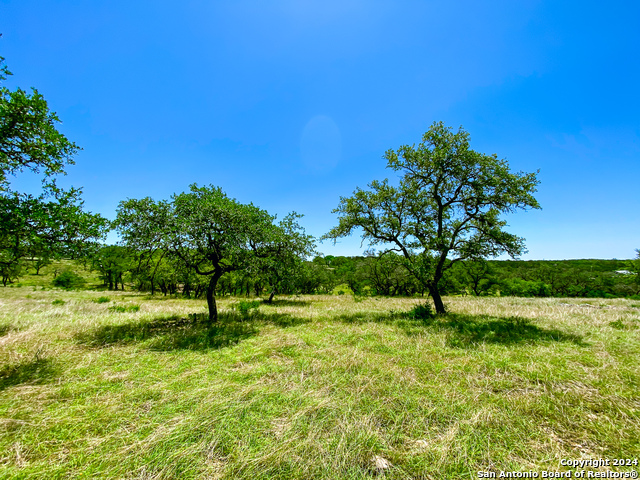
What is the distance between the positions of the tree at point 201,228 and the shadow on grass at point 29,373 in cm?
590

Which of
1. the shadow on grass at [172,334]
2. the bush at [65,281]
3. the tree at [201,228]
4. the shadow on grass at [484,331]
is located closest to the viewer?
the shadow on grass at [172,334]

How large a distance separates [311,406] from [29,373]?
842cm

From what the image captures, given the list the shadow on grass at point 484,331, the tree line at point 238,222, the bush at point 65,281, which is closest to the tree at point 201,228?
the tree line at point 238,222

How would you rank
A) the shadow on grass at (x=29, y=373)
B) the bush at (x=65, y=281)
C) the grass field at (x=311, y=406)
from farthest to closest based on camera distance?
the bush at (x=65, y=281), the shadow on grass at (x=29, y=373), the grass field at (x=311, y=406)

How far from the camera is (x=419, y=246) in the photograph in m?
15.8

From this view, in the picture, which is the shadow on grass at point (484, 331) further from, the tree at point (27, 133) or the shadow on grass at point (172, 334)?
the tree at point (27, 133)

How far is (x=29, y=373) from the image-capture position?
6.56 metres

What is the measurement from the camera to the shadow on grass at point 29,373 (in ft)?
20.2

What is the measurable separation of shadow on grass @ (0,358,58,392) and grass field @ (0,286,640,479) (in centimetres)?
6

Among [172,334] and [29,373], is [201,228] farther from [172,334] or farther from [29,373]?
[29,373]

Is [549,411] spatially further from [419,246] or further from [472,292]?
[472,292]

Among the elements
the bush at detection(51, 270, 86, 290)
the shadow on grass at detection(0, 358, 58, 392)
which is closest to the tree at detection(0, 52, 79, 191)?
the shadow on grass at detection(0, 358, 58, 392)

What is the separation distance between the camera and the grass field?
3.64m

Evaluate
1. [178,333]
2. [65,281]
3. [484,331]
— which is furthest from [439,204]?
[65,281]
